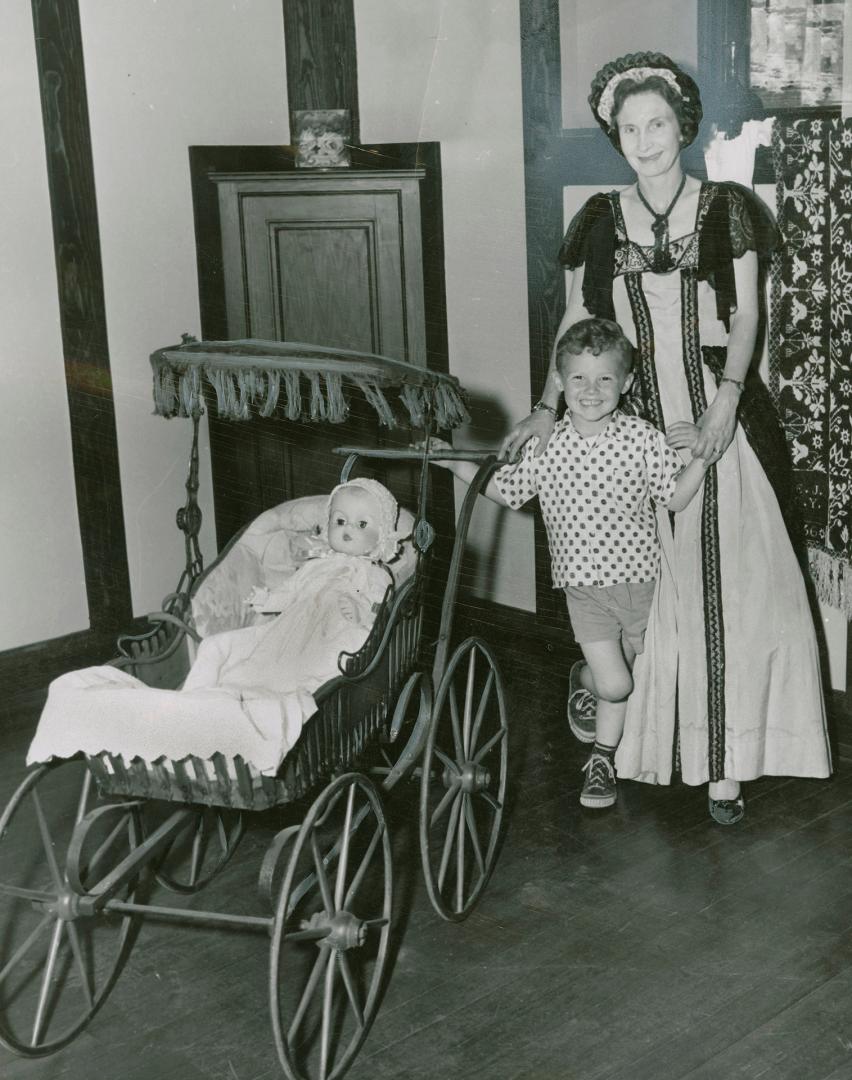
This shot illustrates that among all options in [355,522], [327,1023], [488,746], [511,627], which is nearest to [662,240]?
[355,522]

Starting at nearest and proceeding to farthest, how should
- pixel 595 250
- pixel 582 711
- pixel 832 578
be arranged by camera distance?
pixel 595 250 → pixel 832 578 → pixel 582 711

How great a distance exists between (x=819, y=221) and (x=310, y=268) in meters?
1.84

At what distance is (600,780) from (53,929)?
1.43 m

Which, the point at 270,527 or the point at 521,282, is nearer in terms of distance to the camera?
the point at 270,527

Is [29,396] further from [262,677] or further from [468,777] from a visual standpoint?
[468,777]

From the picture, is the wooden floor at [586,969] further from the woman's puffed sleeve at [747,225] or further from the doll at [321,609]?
the woman's puffed sleeve at [747,225]

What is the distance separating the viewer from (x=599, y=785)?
3551 millimetres

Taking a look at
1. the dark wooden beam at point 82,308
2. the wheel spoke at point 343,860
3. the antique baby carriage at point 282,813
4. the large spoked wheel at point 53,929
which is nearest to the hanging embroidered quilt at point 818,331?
the antique baby carriage at point 282,813

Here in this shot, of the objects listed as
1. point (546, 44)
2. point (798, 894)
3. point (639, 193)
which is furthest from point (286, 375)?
point (546, 44)

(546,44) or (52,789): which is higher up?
(546,44)

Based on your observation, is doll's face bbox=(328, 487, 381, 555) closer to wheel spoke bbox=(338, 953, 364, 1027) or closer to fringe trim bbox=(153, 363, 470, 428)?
fringe trim bbox=(153, 363, 470, 428)

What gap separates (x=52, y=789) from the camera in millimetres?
3816

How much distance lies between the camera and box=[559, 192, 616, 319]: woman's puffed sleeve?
3352 mm

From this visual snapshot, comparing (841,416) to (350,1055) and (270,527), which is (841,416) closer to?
(270,527)
